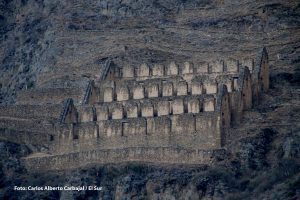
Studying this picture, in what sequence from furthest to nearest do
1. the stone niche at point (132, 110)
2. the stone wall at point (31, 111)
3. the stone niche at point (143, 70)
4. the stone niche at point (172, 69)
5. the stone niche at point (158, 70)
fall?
the stone niche at point (143, 70), the stone niche at point (158, 70), the stone niche at point (172, 69), the stone wall at point (31, 111), the stone niche at point (132, 110)

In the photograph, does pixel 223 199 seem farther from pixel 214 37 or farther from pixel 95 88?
pixel 214 37

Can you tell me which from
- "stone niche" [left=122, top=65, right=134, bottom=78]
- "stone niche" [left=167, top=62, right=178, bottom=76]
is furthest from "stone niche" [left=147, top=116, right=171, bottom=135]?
"stone niche" [left=122, top=65, right=134, bottom=78]

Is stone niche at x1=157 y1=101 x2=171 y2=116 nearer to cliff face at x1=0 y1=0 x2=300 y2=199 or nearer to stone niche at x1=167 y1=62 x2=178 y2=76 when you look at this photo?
cliff face at x1=0 y1=0 x2=300 y2=199

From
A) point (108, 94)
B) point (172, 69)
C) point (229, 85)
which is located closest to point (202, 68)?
point (172, 69)

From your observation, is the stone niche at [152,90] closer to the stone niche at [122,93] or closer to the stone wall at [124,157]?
the stone niche at [122,93]

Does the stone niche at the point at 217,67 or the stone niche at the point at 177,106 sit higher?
the stone niche at the point at 217,67

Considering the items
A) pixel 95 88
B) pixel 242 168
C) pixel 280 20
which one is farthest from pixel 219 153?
pixel 280 20

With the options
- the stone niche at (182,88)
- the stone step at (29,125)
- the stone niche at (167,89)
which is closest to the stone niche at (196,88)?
the stone niche at (182,88)
